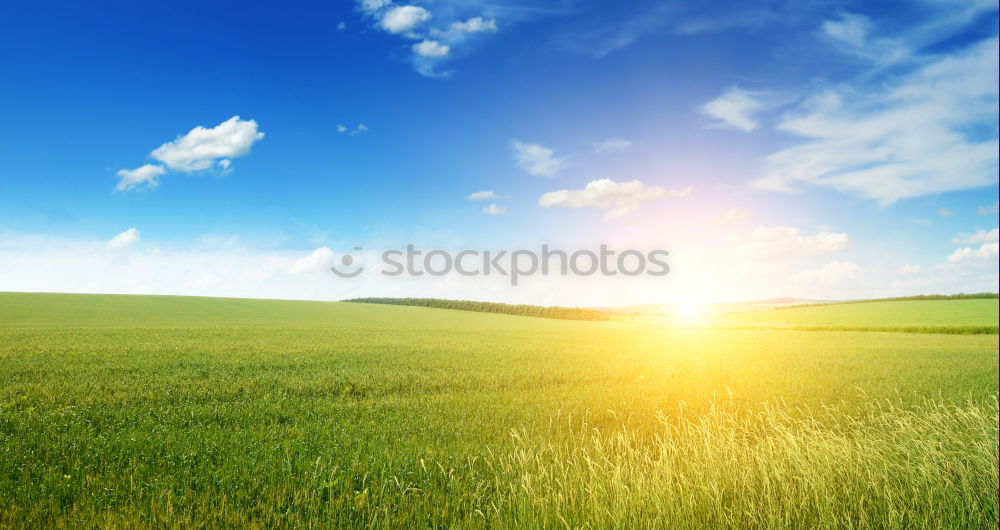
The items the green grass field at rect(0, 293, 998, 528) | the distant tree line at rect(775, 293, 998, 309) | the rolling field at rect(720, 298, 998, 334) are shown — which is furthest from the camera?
the distant tree line at rect(775, 293, 998, 309)

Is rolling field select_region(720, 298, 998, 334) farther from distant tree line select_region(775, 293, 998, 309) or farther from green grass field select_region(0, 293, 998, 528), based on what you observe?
green grass field select_region(0, 293, 998, 528)

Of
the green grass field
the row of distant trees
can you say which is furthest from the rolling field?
the green grass field

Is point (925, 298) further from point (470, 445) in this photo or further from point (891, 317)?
point (470, 445)

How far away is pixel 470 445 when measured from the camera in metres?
9.09

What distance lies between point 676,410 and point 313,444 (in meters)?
8.44

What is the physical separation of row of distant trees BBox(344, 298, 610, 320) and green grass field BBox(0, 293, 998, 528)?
7270cm

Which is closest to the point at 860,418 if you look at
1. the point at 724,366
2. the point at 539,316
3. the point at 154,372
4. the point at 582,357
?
the point at 724,366

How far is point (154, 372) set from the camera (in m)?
16.1

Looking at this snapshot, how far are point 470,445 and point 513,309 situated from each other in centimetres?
9607

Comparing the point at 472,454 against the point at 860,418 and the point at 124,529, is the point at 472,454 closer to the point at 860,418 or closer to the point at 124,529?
the point at 124,529

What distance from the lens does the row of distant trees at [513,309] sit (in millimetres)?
93188

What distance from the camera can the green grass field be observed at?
255 inches

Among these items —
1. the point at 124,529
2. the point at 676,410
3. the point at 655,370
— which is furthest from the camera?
the point at 655,370

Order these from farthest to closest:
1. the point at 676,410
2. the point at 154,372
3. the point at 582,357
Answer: the point at 582,357 → the point at 154,372 → the point at 676,410
